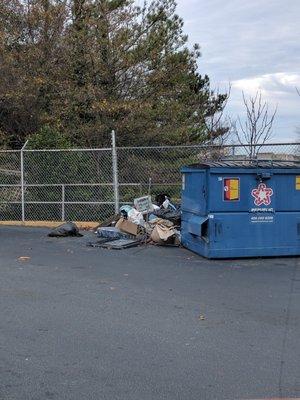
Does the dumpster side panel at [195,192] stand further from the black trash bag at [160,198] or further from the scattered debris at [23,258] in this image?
the scattered debris at [23,258]

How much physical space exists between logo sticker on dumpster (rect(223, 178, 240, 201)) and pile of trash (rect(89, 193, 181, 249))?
2.12 metres

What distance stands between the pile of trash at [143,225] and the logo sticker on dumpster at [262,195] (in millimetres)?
2278

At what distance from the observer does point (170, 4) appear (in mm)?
23297

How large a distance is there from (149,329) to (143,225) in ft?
22.6

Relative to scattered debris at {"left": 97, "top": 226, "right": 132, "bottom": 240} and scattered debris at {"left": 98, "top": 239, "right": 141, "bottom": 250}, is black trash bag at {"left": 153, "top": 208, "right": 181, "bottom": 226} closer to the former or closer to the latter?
scattered debris at {"left": 97, "top": 226, "right": 132, "bottom": 240}

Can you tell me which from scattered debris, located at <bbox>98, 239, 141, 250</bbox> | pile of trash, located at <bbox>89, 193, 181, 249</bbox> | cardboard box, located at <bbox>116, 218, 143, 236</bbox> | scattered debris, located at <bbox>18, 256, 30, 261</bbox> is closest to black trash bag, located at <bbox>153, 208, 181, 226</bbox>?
pile of trash, located at <bbox>89, 193, 181, 249</bbox>

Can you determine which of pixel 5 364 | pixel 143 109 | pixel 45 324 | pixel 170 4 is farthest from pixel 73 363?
pixel 170 4

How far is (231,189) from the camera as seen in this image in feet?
33.4

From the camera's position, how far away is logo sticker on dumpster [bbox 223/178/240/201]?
33.3 ft

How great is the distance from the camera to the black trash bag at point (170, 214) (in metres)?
12.7

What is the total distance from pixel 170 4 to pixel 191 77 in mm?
3762

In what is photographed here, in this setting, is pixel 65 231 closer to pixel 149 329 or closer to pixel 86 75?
pixel 149 329

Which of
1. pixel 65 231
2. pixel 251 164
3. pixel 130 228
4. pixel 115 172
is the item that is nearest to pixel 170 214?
pixel 130 228

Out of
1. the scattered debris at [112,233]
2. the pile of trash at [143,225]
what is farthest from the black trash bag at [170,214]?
the scattered debris at [112,233]
